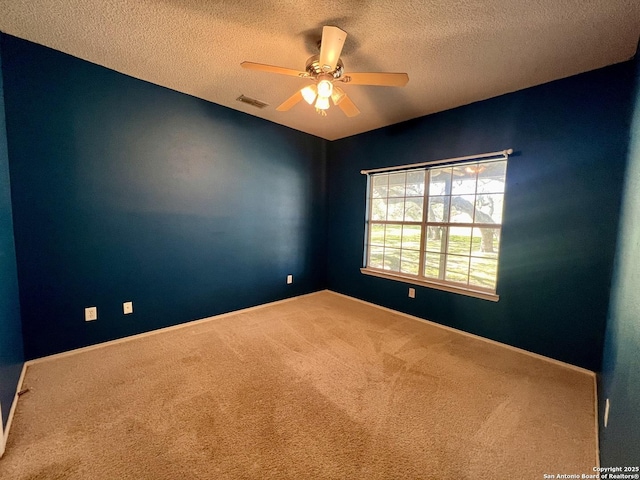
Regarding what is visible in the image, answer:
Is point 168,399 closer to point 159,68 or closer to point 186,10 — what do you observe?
point 186,10

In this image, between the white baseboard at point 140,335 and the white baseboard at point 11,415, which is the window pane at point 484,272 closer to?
the white baseboard at point 140,335

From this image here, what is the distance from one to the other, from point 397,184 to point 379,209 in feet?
1.43

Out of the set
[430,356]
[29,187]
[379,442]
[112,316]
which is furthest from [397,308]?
[29,187]

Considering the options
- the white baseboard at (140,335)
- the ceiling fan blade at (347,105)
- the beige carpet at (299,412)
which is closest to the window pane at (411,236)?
the beige carpet at (299,412)

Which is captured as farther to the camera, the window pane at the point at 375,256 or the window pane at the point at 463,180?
the window pane at the point at 375,256

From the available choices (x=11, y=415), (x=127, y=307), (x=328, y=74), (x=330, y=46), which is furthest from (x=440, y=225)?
(x=11, y=415)

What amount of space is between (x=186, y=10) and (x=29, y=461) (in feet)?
8.73

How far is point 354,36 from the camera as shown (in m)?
1.71

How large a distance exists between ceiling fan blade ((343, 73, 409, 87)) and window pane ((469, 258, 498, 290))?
205cm

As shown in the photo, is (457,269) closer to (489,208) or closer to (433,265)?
(433,265)

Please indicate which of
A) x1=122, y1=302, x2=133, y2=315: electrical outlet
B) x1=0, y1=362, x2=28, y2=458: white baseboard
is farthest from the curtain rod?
x1=0, y1=362, x2=28, y2=458: white baseboard

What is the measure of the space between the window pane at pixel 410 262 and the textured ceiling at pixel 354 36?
1.87m

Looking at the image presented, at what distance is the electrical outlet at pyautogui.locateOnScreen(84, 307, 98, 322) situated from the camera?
2.19m

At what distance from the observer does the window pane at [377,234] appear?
360 cm
